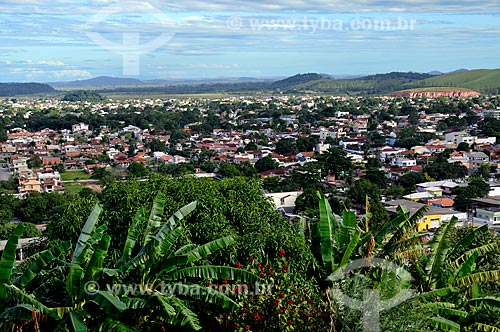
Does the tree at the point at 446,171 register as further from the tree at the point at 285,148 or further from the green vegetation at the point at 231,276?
the green vegetation at the point at 231,276

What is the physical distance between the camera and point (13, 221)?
75.3 ft

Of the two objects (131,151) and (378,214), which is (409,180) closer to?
(378,214)

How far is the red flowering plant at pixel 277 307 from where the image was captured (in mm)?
5262

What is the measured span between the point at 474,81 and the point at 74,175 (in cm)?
8082

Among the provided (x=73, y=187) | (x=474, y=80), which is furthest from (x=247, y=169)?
(x=474, y=80)

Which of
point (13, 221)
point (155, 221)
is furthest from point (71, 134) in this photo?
point (155, 221)

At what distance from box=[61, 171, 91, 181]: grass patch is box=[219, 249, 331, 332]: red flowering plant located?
98.3ft

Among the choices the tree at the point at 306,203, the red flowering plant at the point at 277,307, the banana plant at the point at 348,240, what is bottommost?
the tree at the point at 306,203

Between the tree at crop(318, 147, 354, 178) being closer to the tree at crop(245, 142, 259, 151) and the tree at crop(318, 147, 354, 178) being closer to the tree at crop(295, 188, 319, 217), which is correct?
the tree at crop(245, 142, 259, 151)

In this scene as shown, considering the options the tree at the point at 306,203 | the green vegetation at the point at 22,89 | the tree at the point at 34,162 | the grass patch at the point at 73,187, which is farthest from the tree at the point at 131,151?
the green vegetation at the point at 22,89

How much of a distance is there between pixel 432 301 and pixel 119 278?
9.22ft

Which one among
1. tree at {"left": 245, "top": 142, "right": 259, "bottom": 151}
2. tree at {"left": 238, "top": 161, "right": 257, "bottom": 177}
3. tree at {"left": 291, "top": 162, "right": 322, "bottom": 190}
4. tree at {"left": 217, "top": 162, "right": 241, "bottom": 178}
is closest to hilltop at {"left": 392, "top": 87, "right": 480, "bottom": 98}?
tree at {"left": 245, "top": 142, "right": 259, "bottom": 151}

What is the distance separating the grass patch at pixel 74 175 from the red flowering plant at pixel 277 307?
30.0m

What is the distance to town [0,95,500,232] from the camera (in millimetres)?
24277
